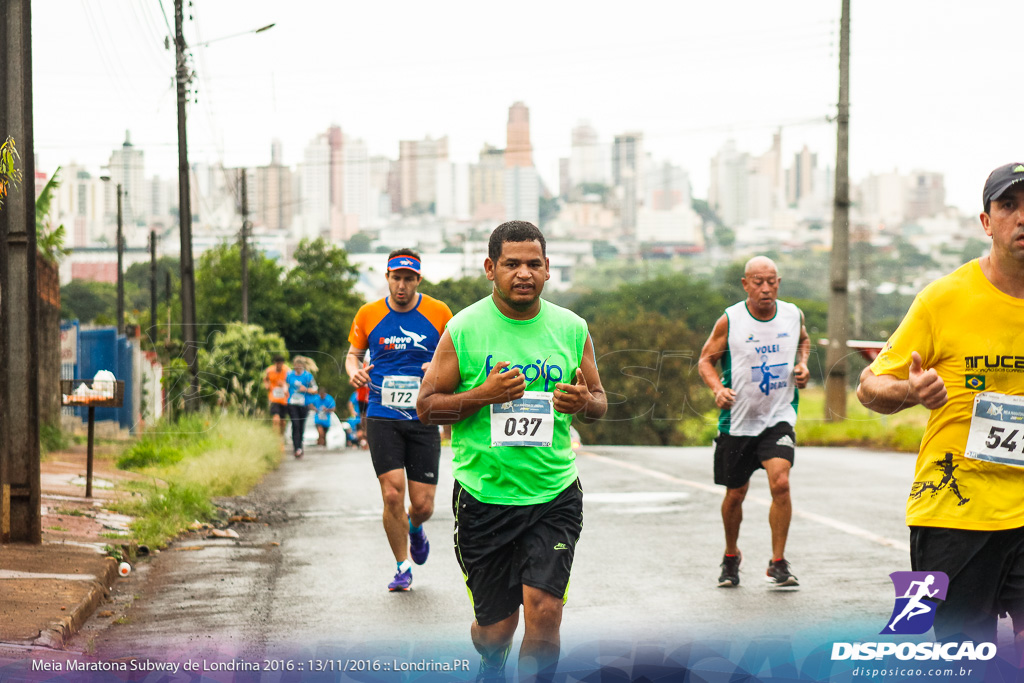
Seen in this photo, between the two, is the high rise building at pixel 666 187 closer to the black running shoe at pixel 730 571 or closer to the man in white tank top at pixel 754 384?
the man in white tank top at pixel 754 384

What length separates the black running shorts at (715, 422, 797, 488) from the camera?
8539 millimetres

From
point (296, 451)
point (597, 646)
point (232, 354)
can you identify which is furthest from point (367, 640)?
point (296, 451)

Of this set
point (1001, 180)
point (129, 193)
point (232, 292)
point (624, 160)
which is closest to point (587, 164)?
point (624, 160)

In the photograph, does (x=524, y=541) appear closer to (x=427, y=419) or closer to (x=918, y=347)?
(x=427, y=419)

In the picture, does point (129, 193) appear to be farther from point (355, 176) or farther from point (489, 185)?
point (489, 185)

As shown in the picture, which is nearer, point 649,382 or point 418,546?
point 418,546

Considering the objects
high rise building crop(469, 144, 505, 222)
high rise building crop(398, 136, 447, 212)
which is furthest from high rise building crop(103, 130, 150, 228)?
high rise building crop(469, 144, 505, 222)

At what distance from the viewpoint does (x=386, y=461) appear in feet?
27.3

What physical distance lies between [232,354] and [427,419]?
512 inches

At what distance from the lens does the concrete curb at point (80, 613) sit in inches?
245

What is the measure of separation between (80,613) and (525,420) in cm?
361

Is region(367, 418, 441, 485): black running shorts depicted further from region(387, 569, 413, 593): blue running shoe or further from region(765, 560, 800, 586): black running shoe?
region(765, 560, 800, 586): black running shoe

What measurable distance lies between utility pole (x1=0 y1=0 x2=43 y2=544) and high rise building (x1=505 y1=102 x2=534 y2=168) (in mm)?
15174

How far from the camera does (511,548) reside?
4.88 meters
